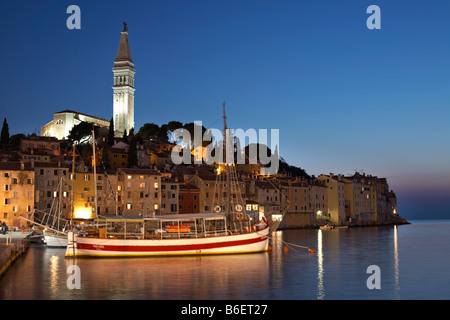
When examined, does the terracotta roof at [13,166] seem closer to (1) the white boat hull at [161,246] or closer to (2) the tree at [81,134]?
(2) the tree at [81,134]

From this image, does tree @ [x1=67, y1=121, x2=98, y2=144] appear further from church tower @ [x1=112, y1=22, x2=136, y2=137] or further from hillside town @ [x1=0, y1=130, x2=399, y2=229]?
church tower @ [x1=112, y1=22, x2=136, y2=137]

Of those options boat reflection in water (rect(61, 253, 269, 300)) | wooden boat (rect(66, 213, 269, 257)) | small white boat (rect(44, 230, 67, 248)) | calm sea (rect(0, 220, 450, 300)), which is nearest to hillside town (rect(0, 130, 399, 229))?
small white boat (rect(44, 230, 67, 248))

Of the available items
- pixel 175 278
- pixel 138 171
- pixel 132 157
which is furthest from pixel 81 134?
pixel 175 278

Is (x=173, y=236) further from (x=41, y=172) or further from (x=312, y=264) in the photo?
(x=41, y=172)

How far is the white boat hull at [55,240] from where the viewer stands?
49625 millimetres

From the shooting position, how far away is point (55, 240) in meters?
49.9

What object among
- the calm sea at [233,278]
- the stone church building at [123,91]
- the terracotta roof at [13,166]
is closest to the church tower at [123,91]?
the stone church building at [123,91]

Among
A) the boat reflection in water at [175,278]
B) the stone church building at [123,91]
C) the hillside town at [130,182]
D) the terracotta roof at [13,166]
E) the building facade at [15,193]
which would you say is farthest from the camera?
the stone church building at [123,91]

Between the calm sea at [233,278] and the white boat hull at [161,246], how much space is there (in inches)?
40.1

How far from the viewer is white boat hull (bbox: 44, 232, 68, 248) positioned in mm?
49625

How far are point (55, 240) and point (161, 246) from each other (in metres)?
15.4

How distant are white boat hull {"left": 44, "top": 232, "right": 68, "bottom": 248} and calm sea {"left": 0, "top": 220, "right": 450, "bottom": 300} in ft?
23.4

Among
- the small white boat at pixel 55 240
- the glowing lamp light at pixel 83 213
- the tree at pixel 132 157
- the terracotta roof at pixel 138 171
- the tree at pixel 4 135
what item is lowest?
the small white boat at pixel 55 240

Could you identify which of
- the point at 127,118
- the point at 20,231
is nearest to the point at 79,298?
the point at 20,231
